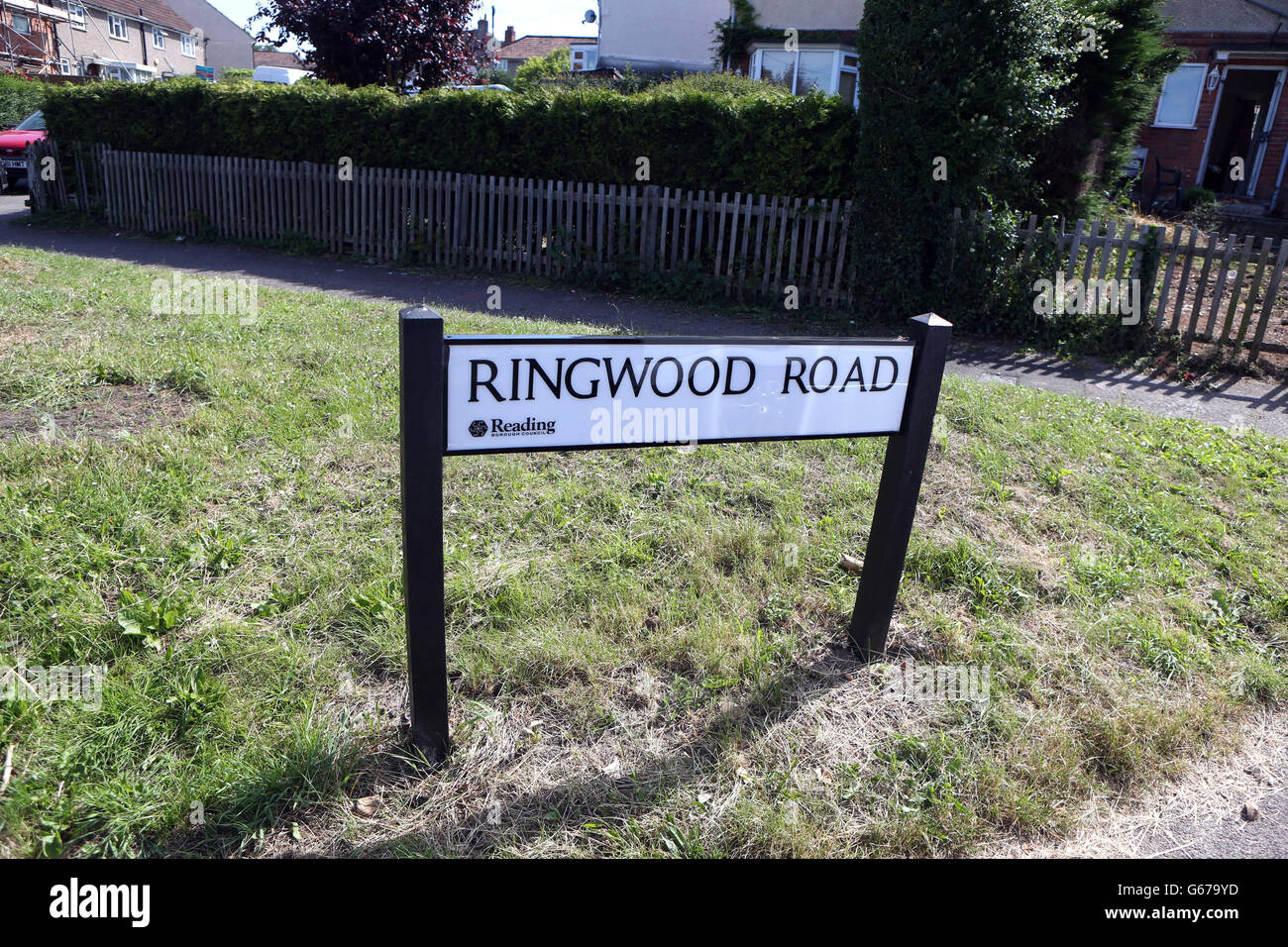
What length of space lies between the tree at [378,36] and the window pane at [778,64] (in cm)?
672

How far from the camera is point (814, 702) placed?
3082mm

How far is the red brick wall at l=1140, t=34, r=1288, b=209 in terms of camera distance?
19.2 m

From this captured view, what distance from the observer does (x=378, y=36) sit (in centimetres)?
1808

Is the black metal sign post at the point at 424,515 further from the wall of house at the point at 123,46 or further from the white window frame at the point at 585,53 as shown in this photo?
the wall of house at the point at 123,46

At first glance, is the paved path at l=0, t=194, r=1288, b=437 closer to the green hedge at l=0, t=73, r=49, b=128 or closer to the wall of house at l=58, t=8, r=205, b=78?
the green hedge at l=0, t=73, r=49, b=128

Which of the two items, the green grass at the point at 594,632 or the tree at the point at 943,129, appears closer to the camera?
the green grass at the point at 594,632

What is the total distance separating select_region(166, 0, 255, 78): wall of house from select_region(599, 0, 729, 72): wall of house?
34.8 metres

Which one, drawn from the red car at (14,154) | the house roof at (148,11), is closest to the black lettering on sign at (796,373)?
the red car at (14,154)

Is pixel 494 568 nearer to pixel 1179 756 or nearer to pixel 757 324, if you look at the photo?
pixel 1179 756

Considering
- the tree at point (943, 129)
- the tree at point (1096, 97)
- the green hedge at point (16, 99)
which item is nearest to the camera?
the tree at point (943, 129)

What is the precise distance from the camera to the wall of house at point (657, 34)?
27609 mm

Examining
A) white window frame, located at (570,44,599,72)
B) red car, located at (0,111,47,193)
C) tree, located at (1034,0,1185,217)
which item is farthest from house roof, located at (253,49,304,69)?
tree, located at (1034,0,1185,217)

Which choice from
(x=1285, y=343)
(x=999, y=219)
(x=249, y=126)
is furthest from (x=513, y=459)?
(x=249, y=126)

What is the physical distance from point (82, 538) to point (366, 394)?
2128 millimetres
